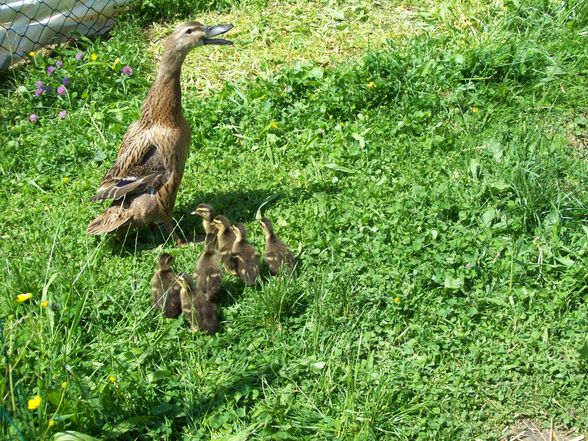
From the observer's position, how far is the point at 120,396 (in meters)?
4.75

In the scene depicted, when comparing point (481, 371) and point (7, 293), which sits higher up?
point (7, 293)

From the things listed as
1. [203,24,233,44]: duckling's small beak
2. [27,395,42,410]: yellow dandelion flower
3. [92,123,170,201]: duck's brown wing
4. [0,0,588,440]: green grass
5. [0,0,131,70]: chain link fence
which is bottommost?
[0,0,588,440]: green grass

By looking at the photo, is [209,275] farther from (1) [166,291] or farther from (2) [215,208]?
(2) [215,208]

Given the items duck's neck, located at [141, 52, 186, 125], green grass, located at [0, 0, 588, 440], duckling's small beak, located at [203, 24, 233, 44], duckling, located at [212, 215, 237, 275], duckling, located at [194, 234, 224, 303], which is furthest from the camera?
duckling's small beak, located at [203, 24, 233, 44]

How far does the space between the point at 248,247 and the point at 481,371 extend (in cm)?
174

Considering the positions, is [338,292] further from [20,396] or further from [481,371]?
[20,396]

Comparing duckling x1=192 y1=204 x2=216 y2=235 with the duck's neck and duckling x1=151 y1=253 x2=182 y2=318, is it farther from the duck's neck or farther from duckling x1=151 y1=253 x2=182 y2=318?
the duck's neck

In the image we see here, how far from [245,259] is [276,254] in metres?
0.23

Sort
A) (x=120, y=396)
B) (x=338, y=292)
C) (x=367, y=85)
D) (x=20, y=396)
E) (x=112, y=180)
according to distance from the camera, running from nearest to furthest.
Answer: (x=20, y=396) < (x=120, y=396) < (x=338, y=292) < (x=112, y=180) < (x=367, y=85)

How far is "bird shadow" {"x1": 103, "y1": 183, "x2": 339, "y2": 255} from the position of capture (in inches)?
252

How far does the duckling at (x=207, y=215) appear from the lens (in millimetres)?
6141

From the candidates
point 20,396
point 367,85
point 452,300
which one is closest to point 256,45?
point 367,85

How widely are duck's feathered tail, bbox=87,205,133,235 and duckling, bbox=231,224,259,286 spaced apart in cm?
96

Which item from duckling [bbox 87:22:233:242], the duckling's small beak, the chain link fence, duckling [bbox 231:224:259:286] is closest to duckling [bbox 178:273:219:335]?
duckling [bbox 231:224:259:286]
